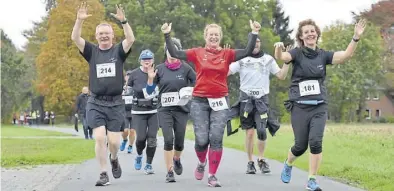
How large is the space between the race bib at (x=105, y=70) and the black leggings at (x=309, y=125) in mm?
2471

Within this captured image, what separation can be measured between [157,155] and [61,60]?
4946 cm

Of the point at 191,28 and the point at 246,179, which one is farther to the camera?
the point at 191,28

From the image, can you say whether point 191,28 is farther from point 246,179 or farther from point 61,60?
point 246,179

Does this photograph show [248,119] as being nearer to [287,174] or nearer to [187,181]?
[187,181]

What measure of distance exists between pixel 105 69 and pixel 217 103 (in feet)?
5.20

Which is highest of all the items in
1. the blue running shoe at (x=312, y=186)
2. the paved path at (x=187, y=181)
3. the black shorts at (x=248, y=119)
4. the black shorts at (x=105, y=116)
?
the black shorts at (x=105, y=116)

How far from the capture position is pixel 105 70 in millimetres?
9484

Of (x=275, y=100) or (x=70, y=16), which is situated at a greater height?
(x=70, y=16)

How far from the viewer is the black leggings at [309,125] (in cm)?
877

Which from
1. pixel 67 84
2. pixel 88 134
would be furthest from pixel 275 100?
pixel 88 134

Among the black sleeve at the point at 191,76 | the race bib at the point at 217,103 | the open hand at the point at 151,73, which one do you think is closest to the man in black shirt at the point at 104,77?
Result: the open hand at the point at 151,73

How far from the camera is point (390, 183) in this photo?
31.0ft

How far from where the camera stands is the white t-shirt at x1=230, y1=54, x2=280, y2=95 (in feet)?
37.1

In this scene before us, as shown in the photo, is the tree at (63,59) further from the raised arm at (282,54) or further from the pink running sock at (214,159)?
the raised arm at (282,54)
